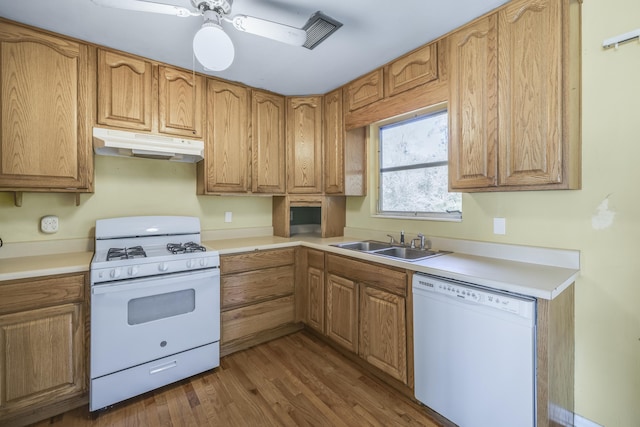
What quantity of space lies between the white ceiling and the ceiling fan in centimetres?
21

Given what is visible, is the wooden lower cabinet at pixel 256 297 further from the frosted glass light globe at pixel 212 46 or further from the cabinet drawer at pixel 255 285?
the frosted glass light globe at pixel 212 46

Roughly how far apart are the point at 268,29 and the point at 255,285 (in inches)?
73.1

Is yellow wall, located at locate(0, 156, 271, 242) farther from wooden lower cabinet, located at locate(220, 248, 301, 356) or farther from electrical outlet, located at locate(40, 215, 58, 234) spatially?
wooden lower cabinet, located at locate(220, 248, 301, 356)

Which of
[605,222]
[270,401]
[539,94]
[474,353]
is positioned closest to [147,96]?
[270,401]

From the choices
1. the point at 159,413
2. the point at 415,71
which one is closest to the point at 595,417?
the point at 415,71

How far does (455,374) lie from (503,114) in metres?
1.44

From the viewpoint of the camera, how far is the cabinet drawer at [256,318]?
7.67 ft

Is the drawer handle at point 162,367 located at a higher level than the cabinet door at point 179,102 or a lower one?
lower

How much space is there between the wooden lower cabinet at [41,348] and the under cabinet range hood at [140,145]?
87 centimetres

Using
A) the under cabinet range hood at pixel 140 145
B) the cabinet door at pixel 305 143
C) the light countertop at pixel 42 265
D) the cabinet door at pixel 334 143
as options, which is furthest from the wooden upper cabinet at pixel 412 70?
the light countertop at pixel 42 265

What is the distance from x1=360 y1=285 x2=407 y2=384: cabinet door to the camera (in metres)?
1.85

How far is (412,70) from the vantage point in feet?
6.91

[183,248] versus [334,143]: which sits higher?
[334,143]

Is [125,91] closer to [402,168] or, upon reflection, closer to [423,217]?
[402,168]
